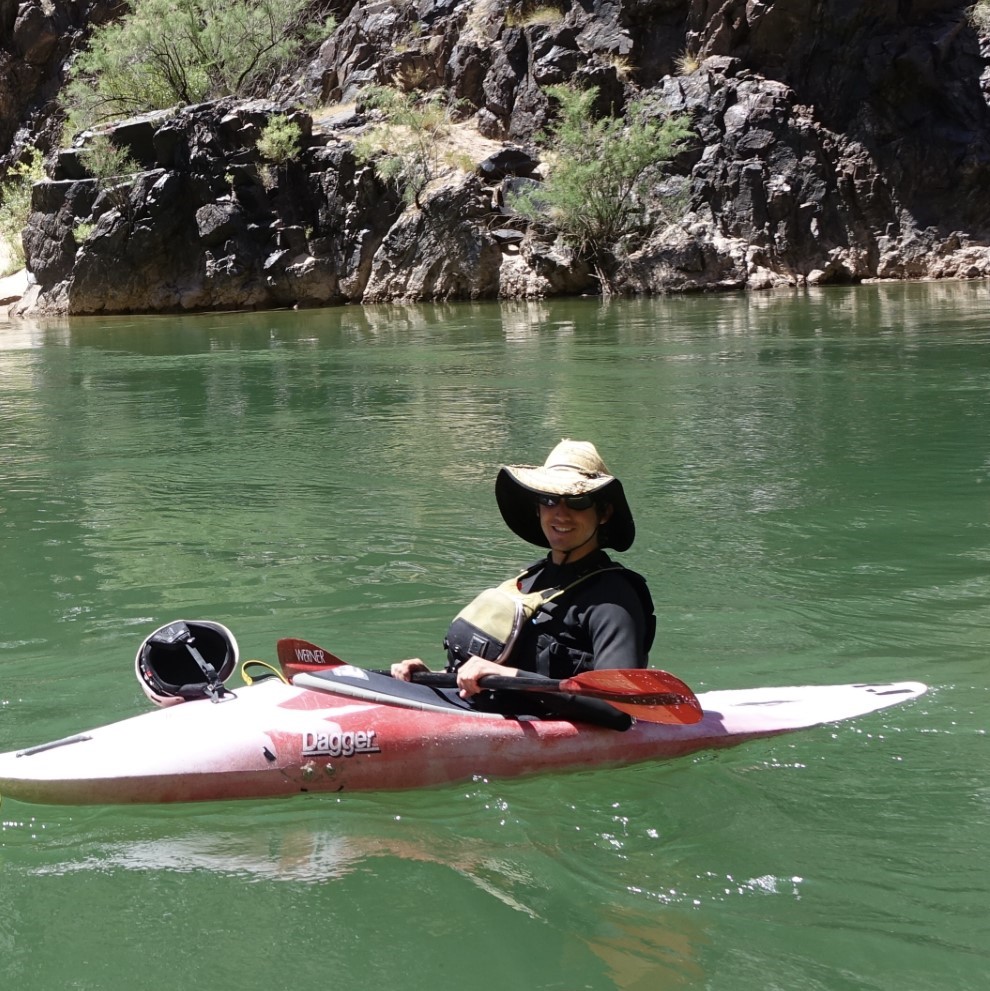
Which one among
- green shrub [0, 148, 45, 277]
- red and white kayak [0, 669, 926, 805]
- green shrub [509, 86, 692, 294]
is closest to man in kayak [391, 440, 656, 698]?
red and white kayak [0, 669, 926, 805]

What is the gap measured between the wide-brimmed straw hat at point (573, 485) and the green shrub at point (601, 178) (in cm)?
2300

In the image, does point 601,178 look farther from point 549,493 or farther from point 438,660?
point 549,493

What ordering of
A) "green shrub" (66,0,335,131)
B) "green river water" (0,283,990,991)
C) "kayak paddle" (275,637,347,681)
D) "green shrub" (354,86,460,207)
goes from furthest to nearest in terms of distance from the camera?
"green shrub" (66,0,335,131) → "green shrub" (354,86,460,207) → "kayak paddle" (275,637,347,681) → "green river water" (0,283,990,991)

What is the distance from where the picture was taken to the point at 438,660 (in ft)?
14.0

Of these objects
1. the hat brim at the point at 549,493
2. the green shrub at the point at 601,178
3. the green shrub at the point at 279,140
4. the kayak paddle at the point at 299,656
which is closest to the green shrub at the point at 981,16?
the green shrub at the point at 601,178

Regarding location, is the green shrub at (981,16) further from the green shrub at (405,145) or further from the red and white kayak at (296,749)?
the red and white kayak at (296,749)

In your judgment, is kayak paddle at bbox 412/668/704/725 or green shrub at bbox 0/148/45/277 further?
green shrub at bbox 0/148/45/277

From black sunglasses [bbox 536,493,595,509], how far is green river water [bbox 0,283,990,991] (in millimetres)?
825

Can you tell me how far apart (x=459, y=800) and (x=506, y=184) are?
26415 millimetres

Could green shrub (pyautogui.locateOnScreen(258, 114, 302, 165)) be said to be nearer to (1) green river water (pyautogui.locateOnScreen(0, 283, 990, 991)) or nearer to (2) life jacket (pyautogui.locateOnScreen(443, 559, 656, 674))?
(1) green river water (pyautogui.locateOnScreen(0, 283, 990, 991))

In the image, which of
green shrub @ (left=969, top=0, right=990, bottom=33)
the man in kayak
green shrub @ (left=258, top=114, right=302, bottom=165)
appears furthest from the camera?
green shrub @ (left=258, top=114, right=302, bottom=165)

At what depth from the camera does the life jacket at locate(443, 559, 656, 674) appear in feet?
10.4

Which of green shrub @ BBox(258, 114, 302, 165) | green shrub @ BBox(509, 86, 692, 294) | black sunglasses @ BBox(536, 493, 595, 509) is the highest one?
green shrub @ BBox(258, 114, 302, 165)

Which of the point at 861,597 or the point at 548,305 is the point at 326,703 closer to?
the point at 861,597
